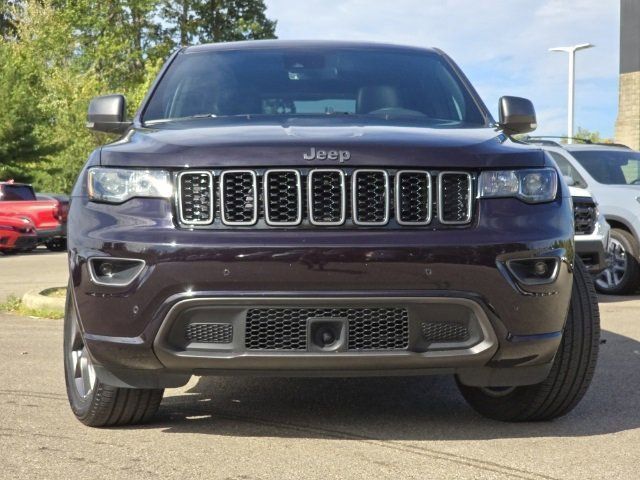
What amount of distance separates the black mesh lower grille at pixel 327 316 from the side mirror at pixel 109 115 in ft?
5.42

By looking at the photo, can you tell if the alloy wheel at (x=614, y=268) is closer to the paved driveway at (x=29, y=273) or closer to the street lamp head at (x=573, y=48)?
the paved driveway at (x=29, y=273)

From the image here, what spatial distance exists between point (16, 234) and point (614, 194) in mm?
13234

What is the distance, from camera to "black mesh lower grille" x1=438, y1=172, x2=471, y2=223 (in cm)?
415

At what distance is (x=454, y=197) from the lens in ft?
13.7

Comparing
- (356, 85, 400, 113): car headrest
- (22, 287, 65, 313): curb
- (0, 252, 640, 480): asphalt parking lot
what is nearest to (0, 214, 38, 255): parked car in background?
(22, 287, 65, 313): curb

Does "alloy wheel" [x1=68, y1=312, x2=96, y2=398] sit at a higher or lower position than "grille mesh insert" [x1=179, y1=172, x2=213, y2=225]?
lower

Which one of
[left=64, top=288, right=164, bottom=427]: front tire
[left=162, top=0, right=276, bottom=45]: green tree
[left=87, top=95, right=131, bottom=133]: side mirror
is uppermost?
[left=162, top=0, right=276, bottom=45]: green tree

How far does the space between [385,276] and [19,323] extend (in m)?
5.53

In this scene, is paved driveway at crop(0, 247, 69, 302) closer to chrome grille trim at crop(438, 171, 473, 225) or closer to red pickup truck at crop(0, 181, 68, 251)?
red pickup truck at crop(0, 181, 68, 251)

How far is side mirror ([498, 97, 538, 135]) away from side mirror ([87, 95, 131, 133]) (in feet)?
6.07

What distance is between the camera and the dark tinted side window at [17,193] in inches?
897

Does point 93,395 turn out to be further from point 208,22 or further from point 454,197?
point 208,22

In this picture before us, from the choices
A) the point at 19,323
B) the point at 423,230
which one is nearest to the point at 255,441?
the point at 423,230

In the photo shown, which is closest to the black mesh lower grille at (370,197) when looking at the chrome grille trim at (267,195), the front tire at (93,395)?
the chrome grille trim at (267,195)
